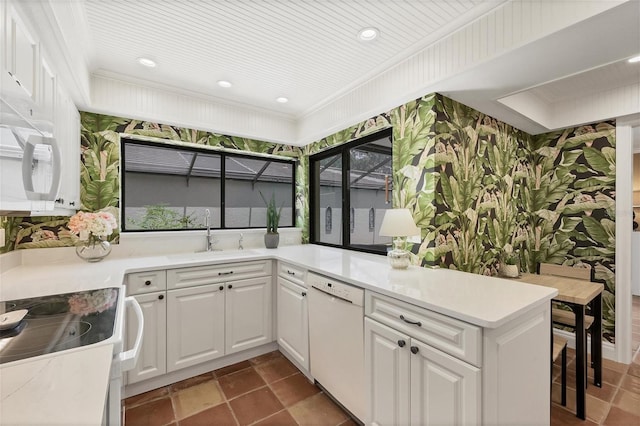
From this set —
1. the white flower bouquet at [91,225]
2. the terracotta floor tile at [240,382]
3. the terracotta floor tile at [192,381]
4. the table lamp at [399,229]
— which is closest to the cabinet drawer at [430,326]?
the table lamp at [399,229]

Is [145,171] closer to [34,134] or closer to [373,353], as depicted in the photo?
[34,134]

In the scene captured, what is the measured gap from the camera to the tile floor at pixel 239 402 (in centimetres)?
183

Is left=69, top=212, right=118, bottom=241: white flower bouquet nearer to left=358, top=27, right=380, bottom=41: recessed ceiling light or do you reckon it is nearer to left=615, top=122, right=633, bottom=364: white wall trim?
left=358, top=27, right=380, bottom=41: recessed ceiling light

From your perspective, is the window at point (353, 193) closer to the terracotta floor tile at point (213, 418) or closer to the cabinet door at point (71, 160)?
the terracotta floor tile at point (213, 418)

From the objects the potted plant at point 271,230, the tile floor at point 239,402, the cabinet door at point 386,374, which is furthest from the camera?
the potted plant at point 271,230

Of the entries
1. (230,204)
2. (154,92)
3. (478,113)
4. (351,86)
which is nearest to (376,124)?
(351,86)

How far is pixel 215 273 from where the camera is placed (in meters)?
2.37

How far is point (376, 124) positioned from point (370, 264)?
48.9 inches

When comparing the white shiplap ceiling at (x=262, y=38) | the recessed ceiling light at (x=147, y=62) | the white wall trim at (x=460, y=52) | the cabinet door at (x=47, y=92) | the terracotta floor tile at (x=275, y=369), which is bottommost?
the terracotta floor tile at (x=275, y=369)

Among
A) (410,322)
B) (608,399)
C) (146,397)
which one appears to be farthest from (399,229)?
(146,397)

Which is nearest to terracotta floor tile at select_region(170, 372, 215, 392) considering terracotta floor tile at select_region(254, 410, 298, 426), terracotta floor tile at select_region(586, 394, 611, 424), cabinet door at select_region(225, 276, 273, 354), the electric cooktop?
cabinet door at select_region(225, 276, 273, 354)

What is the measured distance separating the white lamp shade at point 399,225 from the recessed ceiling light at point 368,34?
3.86 ft

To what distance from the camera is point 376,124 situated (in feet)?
8.34

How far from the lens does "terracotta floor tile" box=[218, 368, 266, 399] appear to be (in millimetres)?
2123
